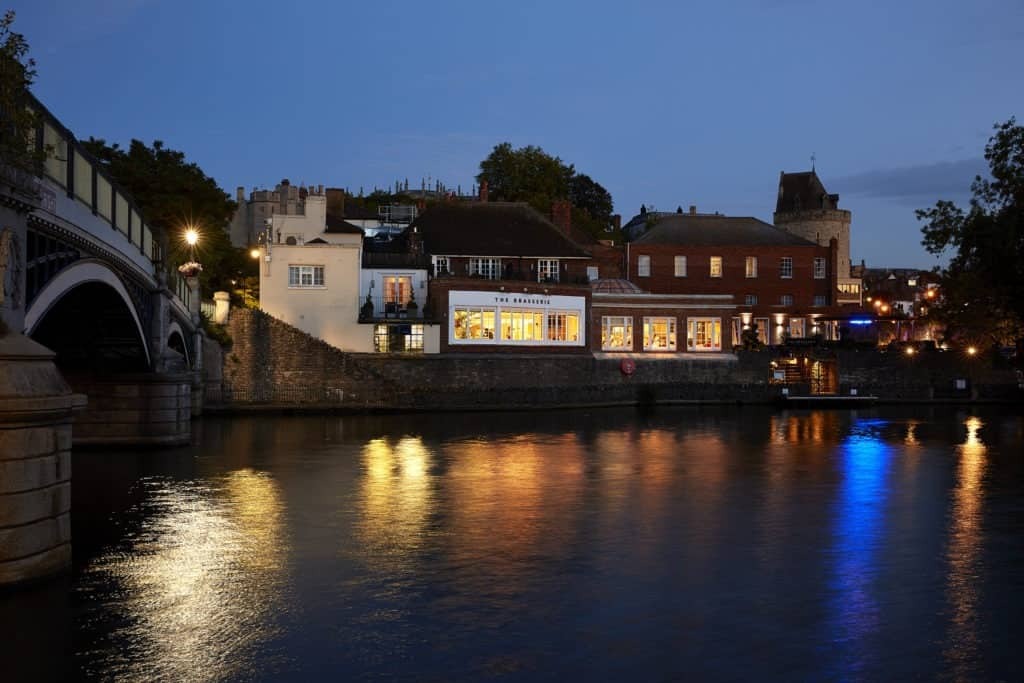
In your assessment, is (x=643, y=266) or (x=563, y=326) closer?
(x=563, y=326)

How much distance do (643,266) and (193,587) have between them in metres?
72.2

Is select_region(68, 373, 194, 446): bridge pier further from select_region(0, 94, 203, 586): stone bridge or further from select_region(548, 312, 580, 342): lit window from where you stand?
select_region(548, 312, 580, 342): lit window

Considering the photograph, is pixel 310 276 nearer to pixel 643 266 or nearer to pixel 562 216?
pixel 562 216

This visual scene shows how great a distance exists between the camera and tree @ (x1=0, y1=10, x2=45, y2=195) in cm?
1722

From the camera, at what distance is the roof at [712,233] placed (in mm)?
89750

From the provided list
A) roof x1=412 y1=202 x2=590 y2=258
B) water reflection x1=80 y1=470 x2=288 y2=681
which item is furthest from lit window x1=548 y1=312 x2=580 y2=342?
water reflection x1=80 y1=470 x2=288 y2=681

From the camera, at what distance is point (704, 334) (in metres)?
78.1

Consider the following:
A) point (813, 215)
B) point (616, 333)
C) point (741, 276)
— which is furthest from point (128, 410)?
point (813, 215)

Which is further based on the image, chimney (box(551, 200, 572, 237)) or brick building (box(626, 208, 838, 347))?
brick building (box(626, 208, 838, 347))

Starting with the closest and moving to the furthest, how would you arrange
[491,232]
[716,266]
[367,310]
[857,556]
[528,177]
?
Result: 1. [857,556]
2. [367,310]
3. [491,232]
4. [716,266]
5. [528,177]

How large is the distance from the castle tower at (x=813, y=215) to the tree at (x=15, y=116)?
10639cm

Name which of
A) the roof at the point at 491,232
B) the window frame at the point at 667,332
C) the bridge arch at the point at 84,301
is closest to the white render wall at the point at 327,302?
the roof at the point at 491,232

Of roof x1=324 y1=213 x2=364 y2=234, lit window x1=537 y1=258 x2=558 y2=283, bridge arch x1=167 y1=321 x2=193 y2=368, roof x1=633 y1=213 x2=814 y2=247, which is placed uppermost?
roof x1=633 y1=213 x2=814 y2=247

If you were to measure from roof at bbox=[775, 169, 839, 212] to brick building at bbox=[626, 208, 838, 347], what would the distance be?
29882 millimetres
